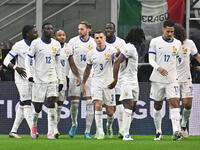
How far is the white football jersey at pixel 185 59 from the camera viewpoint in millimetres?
15859

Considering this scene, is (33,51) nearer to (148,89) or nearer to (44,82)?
(44,82)

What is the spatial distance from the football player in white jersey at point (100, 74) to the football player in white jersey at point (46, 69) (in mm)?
727

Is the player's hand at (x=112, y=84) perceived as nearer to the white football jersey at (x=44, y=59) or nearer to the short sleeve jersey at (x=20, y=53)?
the white football jersey at (x=44, y=59)

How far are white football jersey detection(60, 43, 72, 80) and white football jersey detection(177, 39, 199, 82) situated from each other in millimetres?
2201

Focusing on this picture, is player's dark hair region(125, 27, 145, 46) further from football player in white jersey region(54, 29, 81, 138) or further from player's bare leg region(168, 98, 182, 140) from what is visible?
football player in white jersey region(54, 29, 81, 138)

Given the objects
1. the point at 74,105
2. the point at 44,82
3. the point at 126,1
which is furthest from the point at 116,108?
the point at 126,1

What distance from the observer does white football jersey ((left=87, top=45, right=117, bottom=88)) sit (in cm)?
1557

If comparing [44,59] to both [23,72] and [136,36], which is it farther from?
[136,36]

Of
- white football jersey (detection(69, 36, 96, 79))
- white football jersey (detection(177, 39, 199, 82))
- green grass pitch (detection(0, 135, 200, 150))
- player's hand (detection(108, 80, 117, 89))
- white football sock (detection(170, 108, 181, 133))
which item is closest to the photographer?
green grass pitch (detection(0, 135, 200, 150))

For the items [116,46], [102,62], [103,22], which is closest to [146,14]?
[103,22]

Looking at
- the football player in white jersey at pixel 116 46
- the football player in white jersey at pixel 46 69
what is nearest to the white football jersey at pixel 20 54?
the football player in white jersey at pixel 46 69

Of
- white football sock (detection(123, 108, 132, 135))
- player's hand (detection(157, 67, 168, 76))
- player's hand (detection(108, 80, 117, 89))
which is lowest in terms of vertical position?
white football sock (detection(123, 108, 132, 135))

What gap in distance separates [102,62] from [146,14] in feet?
17.8

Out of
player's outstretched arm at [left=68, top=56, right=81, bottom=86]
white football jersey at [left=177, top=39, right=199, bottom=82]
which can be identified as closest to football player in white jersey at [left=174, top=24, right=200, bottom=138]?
white football jersey at [left=177, top=39, right=199, bottom=82]
